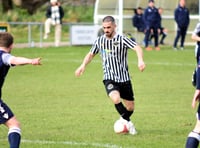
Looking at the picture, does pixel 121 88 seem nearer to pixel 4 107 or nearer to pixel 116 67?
pixel 116 67

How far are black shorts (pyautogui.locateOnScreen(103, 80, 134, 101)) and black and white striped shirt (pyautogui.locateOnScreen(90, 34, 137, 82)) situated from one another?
68 millimetres

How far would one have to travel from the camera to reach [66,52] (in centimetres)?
3325

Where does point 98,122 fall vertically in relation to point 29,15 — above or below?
above

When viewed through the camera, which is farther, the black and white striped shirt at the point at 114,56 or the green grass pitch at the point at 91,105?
the black and white striped shirt at the point at 114,56

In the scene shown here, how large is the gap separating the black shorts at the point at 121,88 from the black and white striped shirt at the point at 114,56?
0.22ft

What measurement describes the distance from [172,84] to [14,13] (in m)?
30.2

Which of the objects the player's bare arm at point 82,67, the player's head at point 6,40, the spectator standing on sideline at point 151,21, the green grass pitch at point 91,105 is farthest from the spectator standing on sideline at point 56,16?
the player's head at point 6,40

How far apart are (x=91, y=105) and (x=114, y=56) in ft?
13.6

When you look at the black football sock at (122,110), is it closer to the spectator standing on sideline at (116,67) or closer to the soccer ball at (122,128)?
the spectator standing on sideline at (116,67)

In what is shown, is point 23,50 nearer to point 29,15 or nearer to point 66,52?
point 66,52

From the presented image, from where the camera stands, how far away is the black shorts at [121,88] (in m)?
13.1

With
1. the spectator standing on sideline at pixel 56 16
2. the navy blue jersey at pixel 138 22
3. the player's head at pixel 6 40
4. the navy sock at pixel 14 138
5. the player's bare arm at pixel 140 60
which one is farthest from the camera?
the navy blue jersey at pixel 138 22

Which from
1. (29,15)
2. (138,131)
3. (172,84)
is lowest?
(29,15)

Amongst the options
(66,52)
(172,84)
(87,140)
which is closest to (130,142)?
(87,140)
